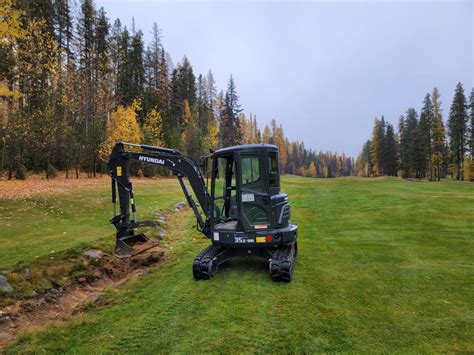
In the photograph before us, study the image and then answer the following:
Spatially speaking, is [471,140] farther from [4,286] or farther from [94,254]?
[4,286]

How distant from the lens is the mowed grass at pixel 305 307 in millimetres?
4832

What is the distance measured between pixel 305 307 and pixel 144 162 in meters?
6.05

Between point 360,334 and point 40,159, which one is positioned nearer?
point 360,334

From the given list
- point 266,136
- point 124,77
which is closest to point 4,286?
point 124,77

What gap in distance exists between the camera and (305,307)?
5988 millimetres

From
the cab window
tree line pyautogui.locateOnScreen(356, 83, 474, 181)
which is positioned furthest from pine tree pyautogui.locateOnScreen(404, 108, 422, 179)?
the cab window

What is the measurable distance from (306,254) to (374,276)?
2.50 meters

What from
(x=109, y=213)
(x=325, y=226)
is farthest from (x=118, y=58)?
(x=325, y=226)

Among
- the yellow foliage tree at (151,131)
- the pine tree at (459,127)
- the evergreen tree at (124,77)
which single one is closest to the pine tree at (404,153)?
the pine tree at (459,127)

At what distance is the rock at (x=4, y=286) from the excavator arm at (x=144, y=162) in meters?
3.04

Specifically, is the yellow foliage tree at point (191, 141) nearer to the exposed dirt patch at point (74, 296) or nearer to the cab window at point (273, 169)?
the exposed dirt patch at point (74, 296)

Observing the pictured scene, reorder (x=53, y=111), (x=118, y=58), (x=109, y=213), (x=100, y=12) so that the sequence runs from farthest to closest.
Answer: (x=118, y=58) → (x=100, y=12) → (x=53, y=111) → (x=109, y=213)

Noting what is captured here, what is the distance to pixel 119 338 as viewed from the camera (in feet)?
16.8

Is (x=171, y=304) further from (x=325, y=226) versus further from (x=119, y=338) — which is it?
(x=325, y=226)
